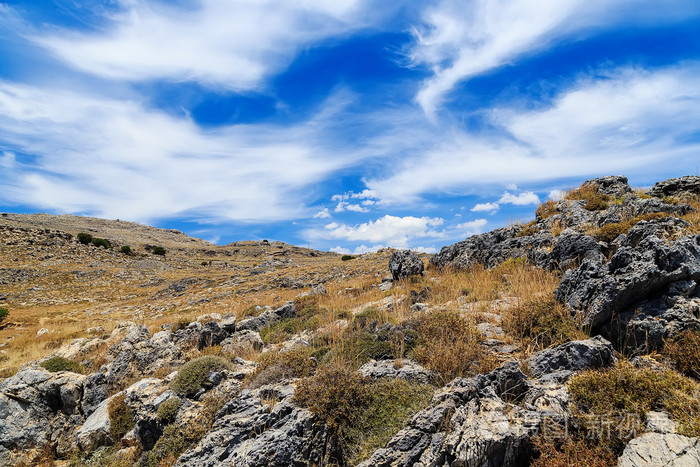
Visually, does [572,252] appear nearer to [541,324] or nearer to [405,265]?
[541,324]

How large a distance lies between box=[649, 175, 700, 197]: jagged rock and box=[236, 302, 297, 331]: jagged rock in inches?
779

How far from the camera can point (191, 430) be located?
7113mm

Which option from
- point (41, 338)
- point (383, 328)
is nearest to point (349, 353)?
point (383, 328)

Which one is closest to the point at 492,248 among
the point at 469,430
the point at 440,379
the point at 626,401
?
the point at 440,379

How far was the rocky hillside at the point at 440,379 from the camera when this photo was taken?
13.8 feet

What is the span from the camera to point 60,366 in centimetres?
1195

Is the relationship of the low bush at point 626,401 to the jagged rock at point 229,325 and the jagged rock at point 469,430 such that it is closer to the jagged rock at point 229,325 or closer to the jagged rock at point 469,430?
the jagged rock at point 469,430

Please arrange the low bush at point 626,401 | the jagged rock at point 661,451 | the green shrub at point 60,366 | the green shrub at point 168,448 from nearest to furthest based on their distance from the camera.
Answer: the jagged rock at point 661,451 < the low bush at point 626,401 < the green shrub at point 168,448 < the green shrub at point 60,366

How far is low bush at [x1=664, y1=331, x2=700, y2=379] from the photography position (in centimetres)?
480

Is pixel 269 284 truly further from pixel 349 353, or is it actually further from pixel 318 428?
pixel 318 428

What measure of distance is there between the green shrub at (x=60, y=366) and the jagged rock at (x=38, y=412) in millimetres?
1274

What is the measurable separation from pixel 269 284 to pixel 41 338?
18.0 metres

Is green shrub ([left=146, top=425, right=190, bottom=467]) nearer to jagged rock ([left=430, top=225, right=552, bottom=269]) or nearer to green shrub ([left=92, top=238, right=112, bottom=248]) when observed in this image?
jagged rock ([left=430, top=225, right=552, bottom=269])

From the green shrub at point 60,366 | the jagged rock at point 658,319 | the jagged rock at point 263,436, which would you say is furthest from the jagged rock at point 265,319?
the jagged rock at point 658,319
